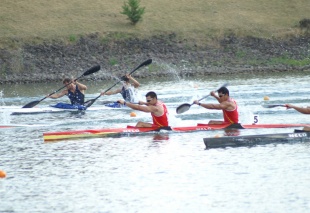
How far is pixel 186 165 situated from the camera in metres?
21.9

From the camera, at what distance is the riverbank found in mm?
52938

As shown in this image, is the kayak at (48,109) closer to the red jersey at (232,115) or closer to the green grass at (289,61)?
the red jersey at (232,115)

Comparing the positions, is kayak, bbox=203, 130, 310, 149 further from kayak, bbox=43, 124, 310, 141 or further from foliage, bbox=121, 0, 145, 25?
foliage, bbox=121, 0, 145, 25

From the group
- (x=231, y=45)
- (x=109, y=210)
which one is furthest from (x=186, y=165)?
(x=231, y=45)

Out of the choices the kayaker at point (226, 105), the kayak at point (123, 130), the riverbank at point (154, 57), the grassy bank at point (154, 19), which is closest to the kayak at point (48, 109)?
the kayak at point (123, 130)

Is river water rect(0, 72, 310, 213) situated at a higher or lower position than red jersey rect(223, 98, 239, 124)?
lower

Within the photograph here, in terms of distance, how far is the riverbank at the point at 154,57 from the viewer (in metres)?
52.9

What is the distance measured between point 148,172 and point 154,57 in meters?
34.7

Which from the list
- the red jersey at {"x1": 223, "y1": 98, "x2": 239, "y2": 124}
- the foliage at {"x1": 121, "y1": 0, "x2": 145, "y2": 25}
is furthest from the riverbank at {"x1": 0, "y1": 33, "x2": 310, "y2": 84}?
the red jersey at {"x1": 223, "y1": 98, "x2": 239, "y2": 124}

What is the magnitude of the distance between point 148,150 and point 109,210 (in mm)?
6569

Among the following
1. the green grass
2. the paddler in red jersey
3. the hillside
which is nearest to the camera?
the paddler in red jersey

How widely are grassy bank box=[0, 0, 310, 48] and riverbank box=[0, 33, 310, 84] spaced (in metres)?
1.08

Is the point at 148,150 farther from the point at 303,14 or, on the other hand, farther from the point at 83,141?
the point at 303,14

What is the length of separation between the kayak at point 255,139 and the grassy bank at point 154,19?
33560mm
